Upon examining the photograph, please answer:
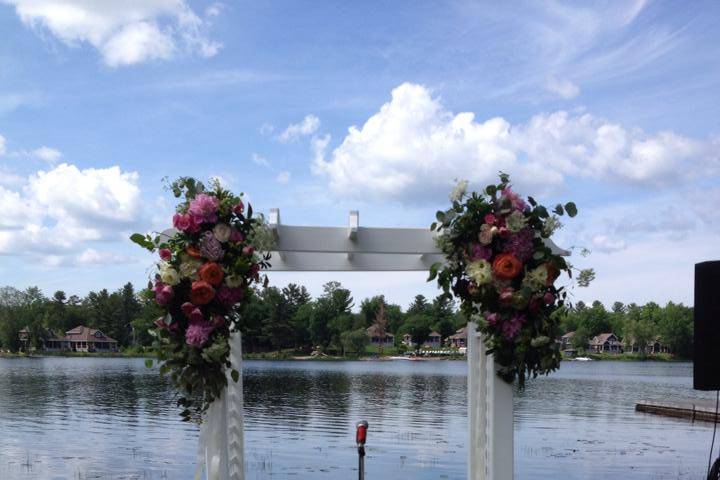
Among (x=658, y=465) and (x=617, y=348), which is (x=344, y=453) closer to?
(x=658, y=465)

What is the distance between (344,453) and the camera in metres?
14.8

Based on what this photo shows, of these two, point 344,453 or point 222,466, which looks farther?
point 344,453

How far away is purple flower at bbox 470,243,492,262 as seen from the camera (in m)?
3.88

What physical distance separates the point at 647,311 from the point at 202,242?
3794 inches

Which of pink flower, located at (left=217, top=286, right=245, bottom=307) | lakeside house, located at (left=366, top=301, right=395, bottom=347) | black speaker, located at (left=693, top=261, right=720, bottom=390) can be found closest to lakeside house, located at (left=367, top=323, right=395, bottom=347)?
lakeside house, located at (left=366, top=301, right=395, bottom=347)

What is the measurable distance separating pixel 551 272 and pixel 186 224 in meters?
1.79

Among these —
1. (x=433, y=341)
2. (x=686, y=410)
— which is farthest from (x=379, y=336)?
(x=686, y=410)

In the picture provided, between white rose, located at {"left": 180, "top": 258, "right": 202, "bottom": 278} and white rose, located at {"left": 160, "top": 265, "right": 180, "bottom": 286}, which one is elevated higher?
white rose, located at {"left": 180, "top": 258, "right": 202, "bottom": 278}

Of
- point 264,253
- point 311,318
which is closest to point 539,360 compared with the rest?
point 264,253

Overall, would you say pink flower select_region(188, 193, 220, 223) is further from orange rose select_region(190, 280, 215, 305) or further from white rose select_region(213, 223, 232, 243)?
orange rose select_region(190, 280, 215, 305)

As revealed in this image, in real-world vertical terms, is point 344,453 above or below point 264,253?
below

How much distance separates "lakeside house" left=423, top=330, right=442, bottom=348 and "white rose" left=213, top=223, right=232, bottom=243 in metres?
85.2

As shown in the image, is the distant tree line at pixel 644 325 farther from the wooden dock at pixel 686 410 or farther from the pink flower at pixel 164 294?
the pink flower at pixel 164 294

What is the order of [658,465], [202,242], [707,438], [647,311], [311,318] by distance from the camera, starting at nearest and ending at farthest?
[202,242] < [658,465] < [707,438] < [311,318] < [647,311]
